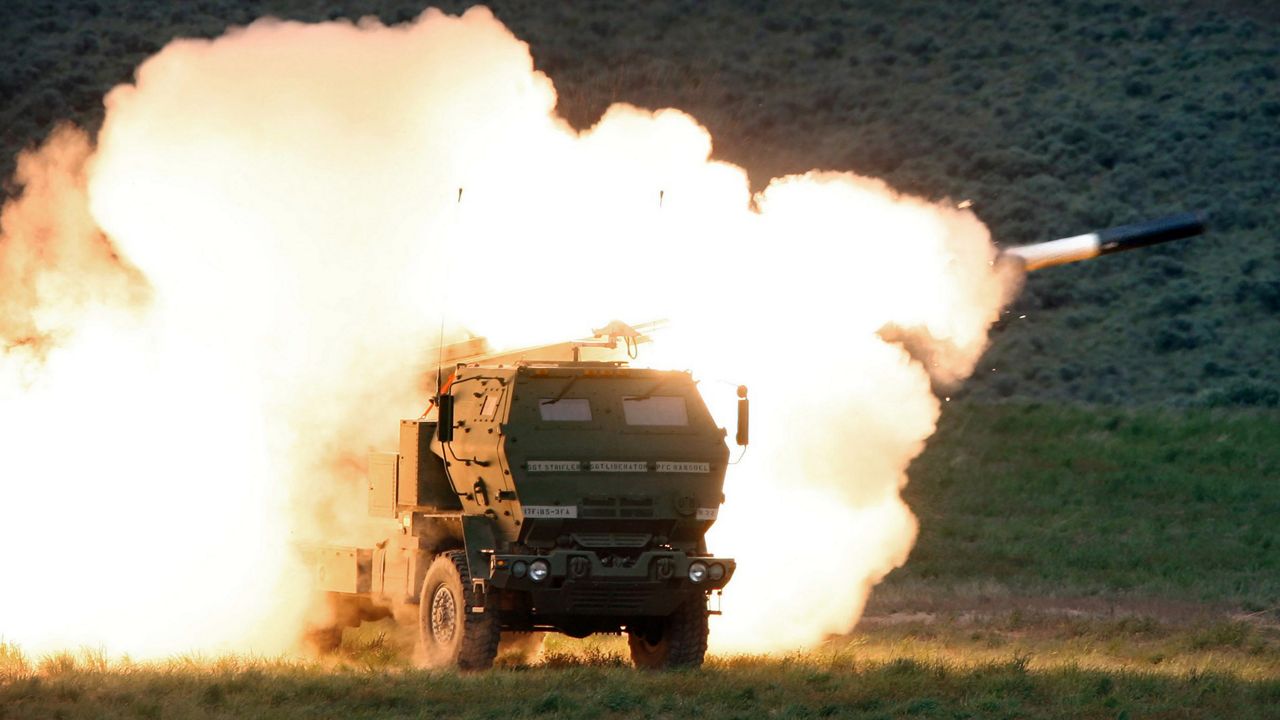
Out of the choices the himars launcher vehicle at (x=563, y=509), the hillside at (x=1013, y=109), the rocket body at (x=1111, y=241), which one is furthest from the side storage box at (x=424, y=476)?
the hillside at (x=1013, y=109)

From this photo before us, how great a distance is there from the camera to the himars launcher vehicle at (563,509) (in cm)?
1930

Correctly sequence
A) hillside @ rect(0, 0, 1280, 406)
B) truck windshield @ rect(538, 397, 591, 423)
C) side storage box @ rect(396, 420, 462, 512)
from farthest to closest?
hillside @ rect(0, 0, 1280, 406), side storage box @ rect(396, 420, 462, 512), truck windshield @ rect(538, 397, 591, 423)

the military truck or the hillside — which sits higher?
the hillside

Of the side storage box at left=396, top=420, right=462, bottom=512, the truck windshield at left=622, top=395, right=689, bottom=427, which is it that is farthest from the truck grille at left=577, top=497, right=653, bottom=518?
the side storage box at left=396, top=420, right=462, bottom=512

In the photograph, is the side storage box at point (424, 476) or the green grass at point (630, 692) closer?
the green grass at point (630, 692)

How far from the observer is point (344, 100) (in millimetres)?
25812

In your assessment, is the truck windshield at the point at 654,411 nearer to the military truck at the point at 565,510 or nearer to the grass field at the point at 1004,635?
the military truck at the point at 565,510

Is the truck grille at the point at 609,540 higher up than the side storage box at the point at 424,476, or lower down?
lower down

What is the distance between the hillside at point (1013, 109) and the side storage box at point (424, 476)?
92.1ft

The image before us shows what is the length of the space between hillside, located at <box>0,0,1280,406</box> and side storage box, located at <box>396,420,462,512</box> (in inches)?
1105

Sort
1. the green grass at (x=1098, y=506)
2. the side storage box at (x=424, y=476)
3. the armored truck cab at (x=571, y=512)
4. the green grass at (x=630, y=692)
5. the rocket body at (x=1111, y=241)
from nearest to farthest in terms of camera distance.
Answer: the green grass at (x=630, y=692)
the armored truck cab at (x=571, y=512)
the side storage box at (x=424, y=476)
the rocket body at (x=1111, y=241)
the green grass at (x=1098, y=506)

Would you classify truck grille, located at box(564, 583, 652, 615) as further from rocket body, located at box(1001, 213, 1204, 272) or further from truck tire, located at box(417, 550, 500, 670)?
rocket body, located at box(1001, 213, 1204, 272)

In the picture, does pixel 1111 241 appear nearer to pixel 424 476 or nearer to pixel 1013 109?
pixel 424 476

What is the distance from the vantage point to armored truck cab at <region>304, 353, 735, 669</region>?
19281mm
